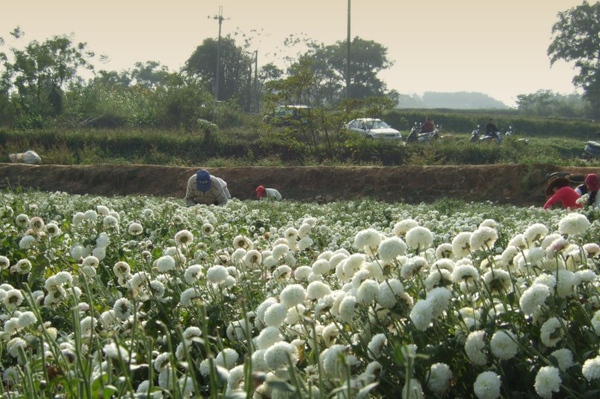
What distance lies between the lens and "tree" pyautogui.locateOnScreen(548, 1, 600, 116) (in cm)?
6175

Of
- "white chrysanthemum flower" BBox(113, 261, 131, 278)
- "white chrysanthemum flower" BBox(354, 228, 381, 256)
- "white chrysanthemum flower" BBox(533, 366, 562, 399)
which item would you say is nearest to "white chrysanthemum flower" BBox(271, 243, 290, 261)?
"white chrysanthemum flower" BBox(113, 261, 131, 278)

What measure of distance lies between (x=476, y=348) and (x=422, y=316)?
194 millimetres

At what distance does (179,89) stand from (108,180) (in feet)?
45.7

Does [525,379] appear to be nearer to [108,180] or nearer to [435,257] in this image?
[435,257]

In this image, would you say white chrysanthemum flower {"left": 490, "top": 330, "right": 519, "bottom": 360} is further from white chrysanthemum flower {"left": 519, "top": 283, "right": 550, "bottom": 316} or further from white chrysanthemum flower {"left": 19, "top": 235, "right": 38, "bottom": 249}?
white chrysanthemum flower {"left": 19, "top": 235, "right": 38, "bottom": 249}

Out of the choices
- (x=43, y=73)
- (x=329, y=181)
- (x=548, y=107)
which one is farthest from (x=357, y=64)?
(x=329, y=181)

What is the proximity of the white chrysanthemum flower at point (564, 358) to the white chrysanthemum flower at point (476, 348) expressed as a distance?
0.19m

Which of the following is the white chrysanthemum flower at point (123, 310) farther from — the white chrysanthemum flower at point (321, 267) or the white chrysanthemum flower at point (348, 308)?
the white chrysanthemum flower at point (348, 308)

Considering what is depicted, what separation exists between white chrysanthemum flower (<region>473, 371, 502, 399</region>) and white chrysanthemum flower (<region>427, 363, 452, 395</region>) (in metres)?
0.09

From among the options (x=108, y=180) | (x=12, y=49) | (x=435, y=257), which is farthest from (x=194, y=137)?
(x=435, y=257)

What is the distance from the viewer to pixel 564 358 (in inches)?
89.6

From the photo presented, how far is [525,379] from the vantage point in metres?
2.33

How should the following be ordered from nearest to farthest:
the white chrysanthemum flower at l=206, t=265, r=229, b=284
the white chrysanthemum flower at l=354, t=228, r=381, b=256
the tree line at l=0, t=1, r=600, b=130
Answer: the white chrysanthemum flower at l=354, t=228, r=381, b=256 < the white chrysanthemum flower at l=206, t=265, r=229, b=284 < the tree line at l=0, t=1, r=600, b=130

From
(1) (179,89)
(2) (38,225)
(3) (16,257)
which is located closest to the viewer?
(2) (38,225)
